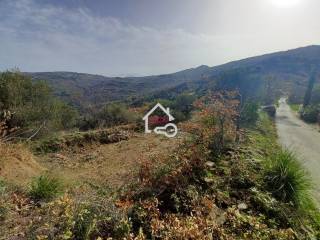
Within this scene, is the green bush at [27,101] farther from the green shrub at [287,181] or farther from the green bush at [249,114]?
the green bush at [249,114]

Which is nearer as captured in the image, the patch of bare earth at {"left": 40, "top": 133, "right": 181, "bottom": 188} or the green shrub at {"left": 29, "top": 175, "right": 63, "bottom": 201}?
the green shrub at {"left": 29, "top": 175, "right": 63, "bottom": 201}

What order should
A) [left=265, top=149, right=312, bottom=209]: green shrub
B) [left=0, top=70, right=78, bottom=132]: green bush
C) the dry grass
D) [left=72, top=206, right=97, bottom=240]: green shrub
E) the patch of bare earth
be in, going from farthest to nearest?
[left=0, top=70, right=78, bottom=132]: green bush < the patch of bare earth < the dry grass < [left=265, top=149, right=312, bottom=209]: green shrub < [left=72, top=206, right=97, bottom=240]: green shrub

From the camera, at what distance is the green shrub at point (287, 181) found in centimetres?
645

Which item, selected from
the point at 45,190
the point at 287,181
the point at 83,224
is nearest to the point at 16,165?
the point at 45,190

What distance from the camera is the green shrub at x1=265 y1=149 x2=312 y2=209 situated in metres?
6.45

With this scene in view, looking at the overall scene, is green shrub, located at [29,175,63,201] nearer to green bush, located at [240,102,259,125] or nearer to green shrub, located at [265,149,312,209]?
green shrub, located at [265,149,312,209]

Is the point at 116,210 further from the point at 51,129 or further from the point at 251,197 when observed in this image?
A: the point at 51,129

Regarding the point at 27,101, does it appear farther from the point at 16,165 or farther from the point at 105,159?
the point at 16,165

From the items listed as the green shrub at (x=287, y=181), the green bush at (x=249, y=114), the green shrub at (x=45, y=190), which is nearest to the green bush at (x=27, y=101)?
the green shrub at (x=45, y=190)

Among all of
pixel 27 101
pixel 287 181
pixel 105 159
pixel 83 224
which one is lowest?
pixel 105 159

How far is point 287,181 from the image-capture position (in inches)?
261

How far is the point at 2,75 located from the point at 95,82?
6606 inches

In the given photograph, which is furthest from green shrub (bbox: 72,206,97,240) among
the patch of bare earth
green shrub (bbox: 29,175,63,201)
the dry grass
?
the dry grass

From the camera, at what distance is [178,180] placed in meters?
5.84
